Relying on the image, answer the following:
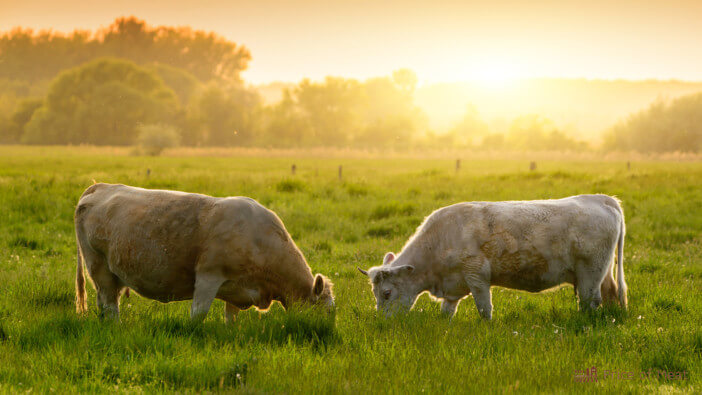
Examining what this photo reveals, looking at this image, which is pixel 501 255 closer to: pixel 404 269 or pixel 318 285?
pixel 404 269

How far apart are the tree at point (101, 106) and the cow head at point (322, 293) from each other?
200 ft

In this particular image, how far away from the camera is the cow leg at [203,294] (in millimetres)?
5715

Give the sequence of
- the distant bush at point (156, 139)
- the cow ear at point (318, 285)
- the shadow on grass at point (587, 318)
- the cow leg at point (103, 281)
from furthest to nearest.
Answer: the distant bush at point (156, 139), the shadow on grass at point (587, 318), the cow leg at point (103, 281), the cow ear at point (318, 285)

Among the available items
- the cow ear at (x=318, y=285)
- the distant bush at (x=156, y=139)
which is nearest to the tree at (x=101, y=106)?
the distant bush at (x=156, y=139)

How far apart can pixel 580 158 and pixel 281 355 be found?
5283 cm

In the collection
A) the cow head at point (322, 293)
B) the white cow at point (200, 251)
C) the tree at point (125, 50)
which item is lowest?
the cow head at point (322, 293)

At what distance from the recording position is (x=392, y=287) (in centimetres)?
700

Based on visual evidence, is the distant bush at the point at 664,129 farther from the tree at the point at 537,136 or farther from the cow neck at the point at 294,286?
the cow neck at the point at 294,286

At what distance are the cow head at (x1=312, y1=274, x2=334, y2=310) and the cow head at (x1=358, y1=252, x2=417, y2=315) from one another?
2.65 feet

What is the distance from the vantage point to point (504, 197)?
18.2m

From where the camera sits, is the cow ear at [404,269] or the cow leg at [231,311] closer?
the cow leg at [231,311]

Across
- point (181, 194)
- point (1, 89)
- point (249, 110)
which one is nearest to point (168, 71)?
point (249, 110)

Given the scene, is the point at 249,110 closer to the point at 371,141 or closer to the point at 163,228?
the point at 371,141

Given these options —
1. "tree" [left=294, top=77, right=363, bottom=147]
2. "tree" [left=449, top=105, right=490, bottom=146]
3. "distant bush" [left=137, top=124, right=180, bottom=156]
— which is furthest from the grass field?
"tree" [left=449, top=105, right=490, bottom=146]
